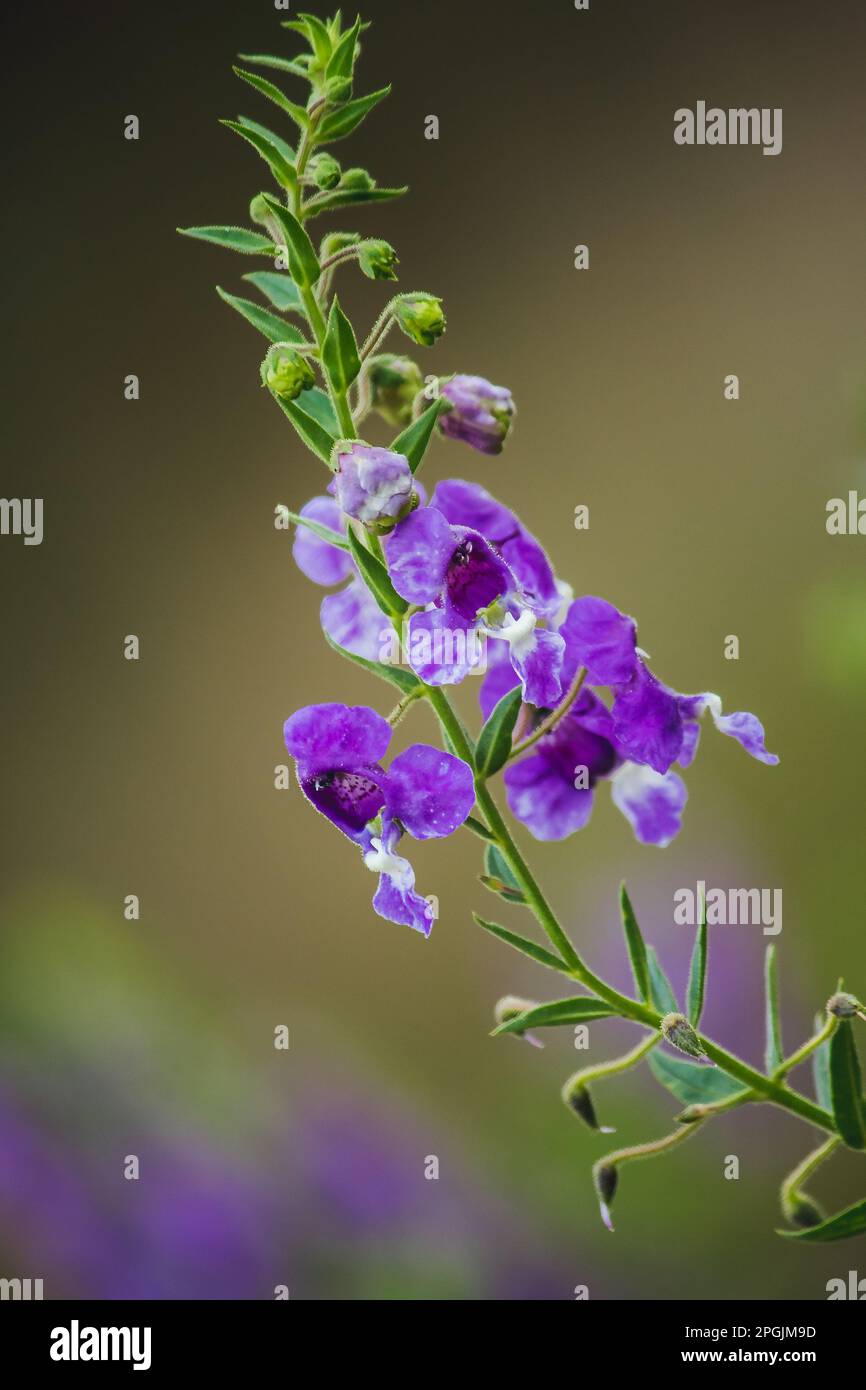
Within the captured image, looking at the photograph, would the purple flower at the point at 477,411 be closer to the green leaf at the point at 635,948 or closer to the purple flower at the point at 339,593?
the purple flower at the point at 339,593

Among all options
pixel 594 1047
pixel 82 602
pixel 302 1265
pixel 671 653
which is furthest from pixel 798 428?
pixel 302 1265

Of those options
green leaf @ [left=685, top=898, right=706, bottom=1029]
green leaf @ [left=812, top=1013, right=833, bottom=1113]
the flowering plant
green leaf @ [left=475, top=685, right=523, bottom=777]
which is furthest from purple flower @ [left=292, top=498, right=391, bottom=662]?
green leaf @ [left=812, top=1013, right=833, bottom=1113]

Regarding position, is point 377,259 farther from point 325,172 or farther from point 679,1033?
point 679,1033

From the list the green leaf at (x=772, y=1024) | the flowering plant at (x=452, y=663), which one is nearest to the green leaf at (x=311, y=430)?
the flowering plant at (x=452, y=663)

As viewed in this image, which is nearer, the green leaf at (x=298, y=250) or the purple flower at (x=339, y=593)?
the green leaf at (x=298, y=250)

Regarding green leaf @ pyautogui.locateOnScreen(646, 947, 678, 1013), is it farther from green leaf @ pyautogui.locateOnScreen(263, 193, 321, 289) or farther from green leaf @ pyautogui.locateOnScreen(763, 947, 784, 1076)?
green leaf @ pyautogui.locateOnScreen(263, 193, 321, 289)

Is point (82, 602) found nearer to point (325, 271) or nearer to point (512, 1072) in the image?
point (512, 1072)

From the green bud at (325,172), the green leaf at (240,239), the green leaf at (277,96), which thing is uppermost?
the green leaf at (277,96)
